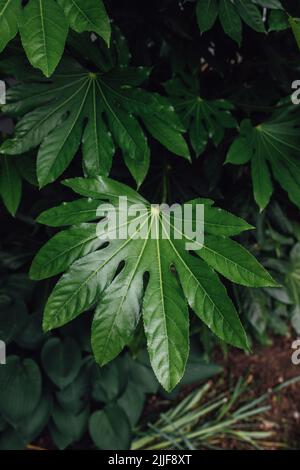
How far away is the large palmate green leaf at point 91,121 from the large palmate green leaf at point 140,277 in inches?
4.8

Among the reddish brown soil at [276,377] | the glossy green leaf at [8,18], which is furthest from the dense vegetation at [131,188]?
the reddish brown soil at [276,377]

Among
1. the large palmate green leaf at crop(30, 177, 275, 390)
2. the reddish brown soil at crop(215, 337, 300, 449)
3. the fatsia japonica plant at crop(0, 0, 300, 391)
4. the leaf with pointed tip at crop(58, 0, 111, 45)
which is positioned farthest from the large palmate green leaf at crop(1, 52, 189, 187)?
the reddish brown soil at crop(215, 337, 300, 449)

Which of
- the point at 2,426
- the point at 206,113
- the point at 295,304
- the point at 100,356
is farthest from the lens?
the point at 295,304

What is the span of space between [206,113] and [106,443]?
1.15m

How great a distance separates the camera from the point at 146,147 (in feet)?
4.05

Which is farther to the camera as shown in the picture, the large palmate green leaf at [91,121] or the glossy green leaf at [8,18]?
the large palmate green leaf at [91,121]

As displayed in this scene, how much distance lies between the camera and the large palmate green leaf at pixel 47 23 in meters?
1.00

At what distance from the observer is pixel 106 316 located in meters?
1.07

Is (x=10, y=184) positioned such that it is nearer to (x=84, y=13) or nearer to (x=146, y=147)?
(x=146, y=147)

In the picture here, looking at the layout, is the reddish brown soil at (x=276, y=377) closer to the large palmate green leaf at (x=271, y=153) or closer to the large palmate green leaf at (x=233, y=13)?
the large palmate green leaf at (x=271, y=153)

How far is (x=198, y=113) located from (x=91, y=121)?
1.10 feet
